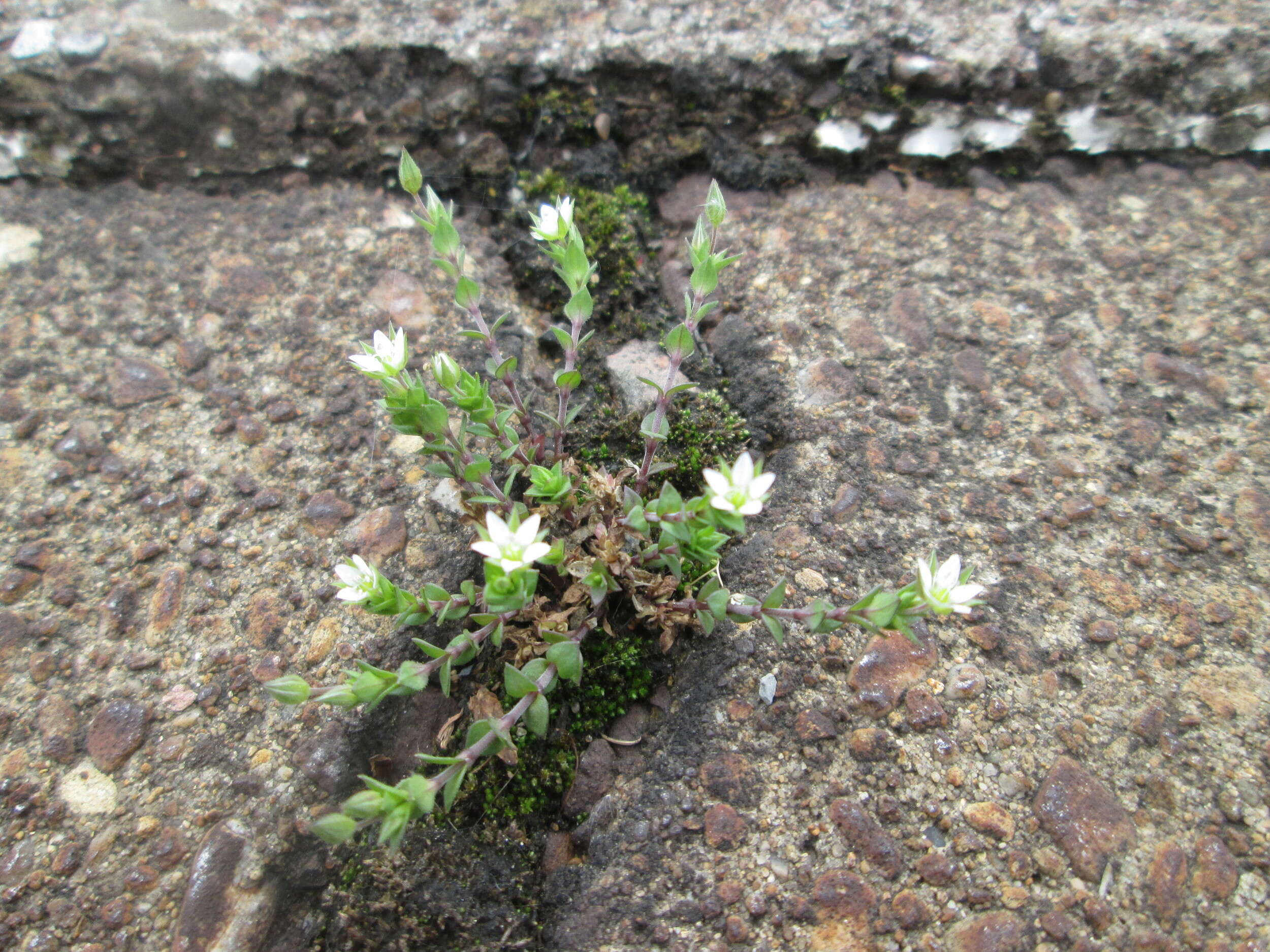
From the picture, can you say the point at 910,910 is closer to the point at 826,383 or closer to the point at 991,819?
the point at 991,819

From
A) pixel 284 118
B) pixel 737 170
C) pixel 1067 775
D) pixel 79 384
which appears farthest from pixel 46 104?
pixel 1067 775

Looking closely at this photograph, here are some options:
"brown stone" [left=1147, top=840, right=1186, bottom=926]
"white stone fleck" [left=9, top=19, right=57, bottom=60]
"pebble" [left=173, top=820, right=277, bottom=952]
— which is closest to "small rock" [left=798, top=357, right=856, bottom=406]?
"brown stone" [left=1147, top=840, right=1186, bottom=926]

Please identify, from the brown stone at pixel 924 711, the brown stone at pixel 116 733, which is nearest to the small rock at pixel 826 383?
the brown stone at pixel 924 711

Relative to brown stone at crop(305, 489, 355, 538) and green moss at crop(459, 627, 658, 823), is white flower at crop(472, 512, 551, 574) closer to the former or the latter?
green moss at crop(459, 627, 658, 823)

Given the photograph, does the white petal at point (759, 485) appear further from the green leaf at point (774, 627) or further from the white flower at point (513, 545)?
the white flower at point (513, 545)

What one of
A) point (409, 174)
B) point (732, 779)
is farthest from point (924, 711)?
point (409, 174)

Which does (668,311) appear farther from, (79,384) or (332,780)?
(79,384)
